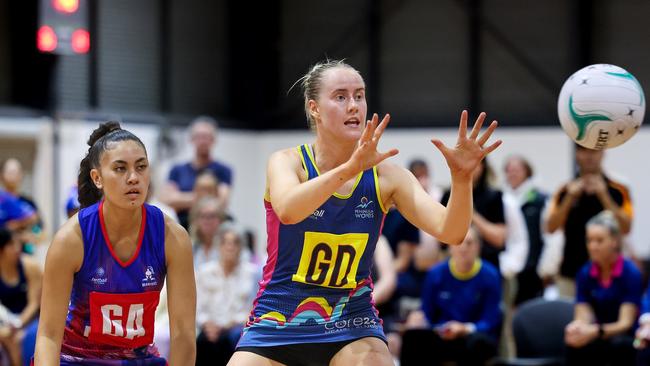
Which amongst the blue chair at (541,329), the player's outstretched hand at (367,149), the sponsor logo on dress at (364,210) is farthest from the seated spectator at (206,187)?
the player's outstretched hand at (367,149)

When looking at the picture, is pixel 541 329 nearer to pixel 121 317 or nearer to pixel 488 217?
pixel 488 217

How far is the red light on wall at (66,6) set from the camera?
30.9 ft

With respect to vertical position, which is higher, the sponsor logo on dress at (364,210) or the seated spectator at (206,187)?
the sponsor logo on dress at (364,210)

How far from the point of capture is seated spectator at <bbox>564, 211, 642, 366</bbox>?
6793 millimetres

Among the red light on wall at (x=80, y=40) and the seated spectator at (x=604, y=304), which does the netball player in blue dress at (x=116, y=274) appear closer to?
the seated spectator at (x=604, y=304)

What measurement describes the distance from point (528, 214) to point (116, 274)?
5418 millimetres

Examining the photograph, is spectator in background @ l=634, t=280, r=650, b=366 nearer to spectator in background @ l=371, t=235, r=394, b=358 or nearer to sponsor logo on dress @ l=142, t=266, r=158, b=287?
Result: spectator in background @ l=371, t=235, r=394, b=358

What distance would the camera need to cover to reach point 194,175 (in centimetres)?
894

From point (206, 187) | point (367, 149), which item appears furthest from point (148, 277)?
point (206, 187)

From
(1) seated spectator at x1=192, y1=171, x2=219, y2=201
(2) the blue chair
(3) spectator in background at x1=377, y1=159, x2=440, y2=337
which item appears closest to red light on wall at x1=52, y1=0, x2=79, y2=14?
(1) seated spectator at x1=192, y1=171, x2=219, y2=201

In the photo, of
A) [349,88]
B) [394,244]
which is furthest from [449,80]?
[349,88]

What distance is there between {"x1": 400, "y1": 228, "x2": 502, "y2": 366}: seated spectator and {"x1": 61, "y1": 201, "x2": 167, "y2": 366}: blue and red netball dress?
334 cm

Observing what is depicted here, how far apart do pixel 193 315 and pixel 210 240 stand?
13.0ft

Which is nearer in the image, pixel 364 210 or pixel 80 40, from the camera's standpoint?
pixel 364 210
